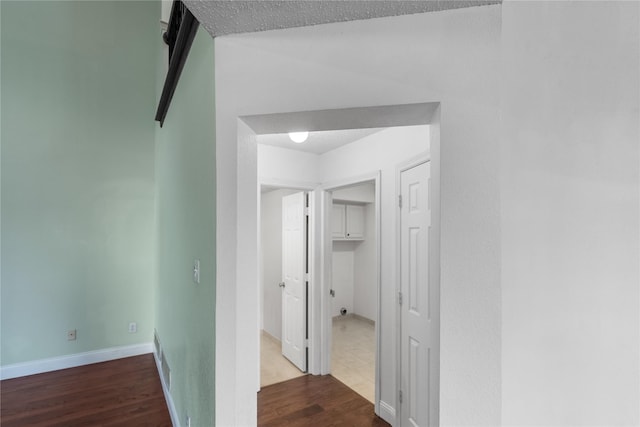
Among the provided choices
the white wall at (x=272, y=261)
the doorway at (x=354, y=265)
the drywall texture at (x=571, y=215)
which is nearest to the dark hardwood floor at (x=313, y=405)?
the white wall at (x=272, y=261)

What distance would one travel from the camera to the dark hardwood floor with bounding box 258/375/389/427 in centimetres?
235

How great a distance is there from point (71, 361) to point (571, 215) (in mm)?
4307

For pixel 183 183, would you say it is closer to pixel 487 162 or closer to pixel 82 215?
pixel 487 162

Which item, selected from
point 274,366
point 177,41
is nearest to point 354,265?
point 274,366

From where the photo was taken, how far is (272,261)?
13.5 feet

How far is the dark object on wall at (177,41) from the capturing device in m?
1.49

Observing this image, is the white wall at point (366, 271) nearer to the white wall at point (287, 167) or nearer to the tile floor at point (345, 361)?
the tile floor at point (345, 361)

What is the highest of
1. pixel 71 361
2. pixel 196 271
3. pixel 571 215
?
pixel 571 215

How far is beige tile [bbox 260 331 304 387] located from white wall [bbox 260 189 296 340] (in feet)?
0.72

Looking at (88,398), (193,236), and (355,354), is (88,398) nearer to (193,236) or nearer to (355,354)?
(193,236)

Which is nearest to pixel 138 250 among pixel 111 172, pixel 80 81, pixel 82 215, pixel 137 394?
pixel 82 215

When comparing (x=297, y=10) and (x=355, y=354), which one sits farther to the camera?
(x=355, y=354)

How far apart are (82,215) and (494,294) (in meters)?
3.85

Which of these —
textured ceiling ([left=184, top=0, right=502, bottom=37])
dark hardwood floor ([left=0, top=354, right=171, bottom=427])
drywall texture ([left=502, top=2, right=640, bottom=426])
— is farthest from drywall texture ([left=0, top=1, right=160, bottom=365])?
drywall texture ([left=502, top=2, right=640, bottom=426])
